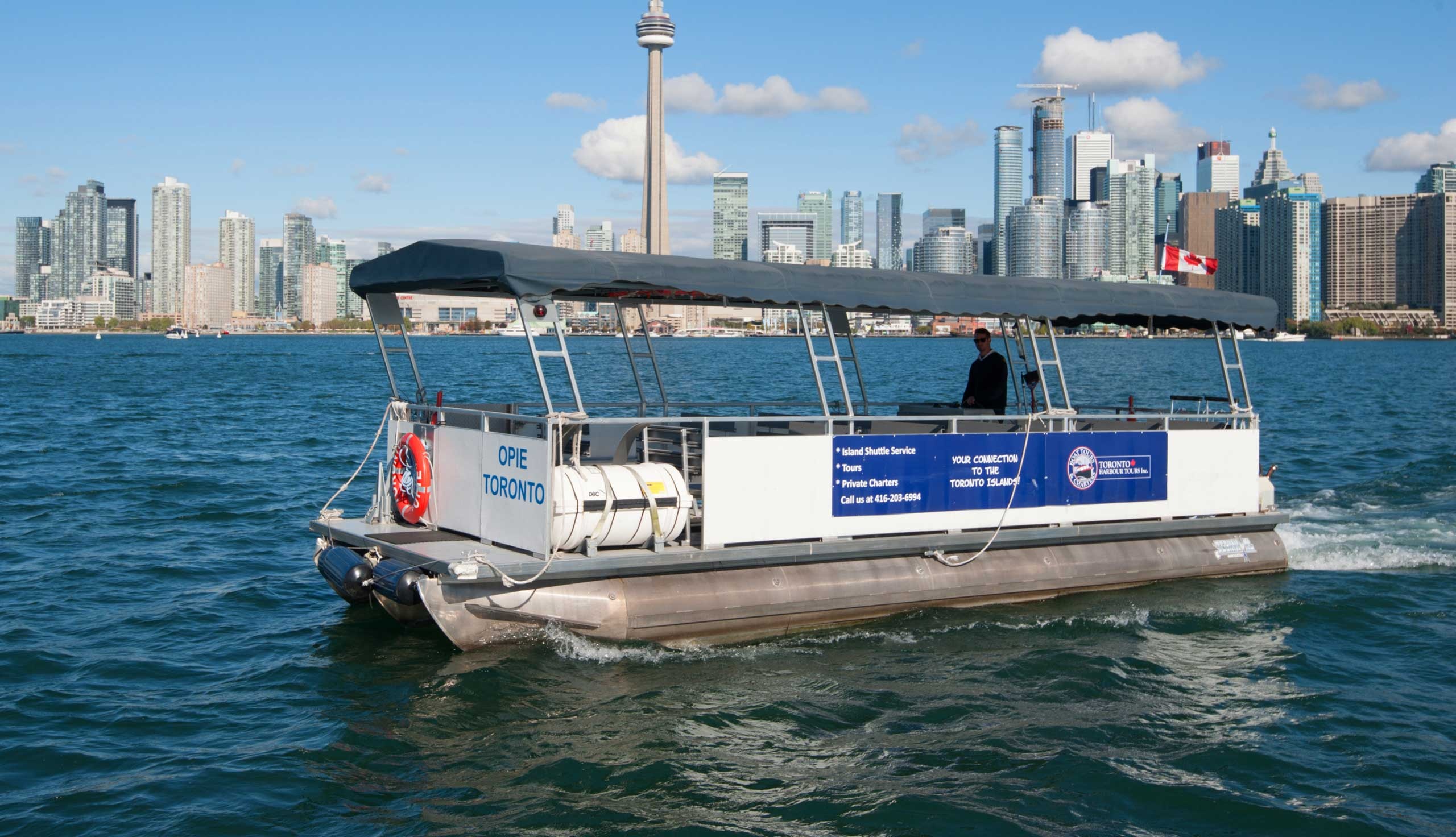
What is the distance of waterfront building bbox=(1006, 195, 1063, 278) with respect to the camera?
188 meters

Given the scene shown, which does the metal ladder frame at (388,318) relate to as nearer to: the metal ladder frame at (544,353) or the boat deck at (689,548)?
the boat deck at (689,548)

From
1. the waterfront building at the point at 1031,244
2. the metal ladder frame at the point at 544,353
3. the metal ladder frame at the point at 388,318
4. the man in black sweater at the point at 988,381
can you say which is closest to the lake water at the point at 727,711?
the metal ladder frame at the point at 544,353

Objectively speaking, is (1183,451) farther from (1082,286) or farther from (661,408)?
(661,408)

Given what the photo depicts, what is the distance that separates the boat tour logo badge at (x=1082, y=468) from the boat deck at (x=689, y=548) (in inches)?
17.1

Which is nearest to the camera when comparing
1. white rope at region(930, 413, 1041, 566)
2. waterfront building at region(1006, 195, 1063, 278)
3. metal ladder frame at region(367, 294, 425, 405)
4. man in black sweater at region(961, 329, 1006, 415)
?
white rope at region(930, 413, 1041, 566)

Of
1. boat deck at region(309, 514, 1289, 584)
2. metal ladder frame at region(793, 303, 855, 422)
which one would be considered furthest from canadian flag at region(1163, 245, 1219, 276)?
metal ladder frame at region(793, 303, 855, 422)

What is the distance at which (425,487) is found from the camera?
11.1 metres

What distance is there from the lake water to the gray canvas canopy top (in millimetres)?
2974

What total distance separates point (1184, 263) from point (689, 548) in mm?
7434

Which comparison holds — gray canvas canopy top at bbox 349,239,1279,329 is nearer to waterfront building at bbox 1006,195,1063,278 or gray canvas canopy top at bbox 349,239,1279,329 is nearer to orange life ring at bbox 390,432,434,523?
orange life ring at bbox 390,432,434,523

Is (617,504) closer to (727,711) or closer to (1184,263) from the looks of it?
(727,711)

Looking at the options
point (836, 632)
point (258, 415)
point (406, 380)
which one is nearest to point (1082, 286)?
point (836, 632)

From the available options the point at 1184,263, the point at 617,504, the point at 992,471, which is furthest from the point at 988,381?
the point at 617,504

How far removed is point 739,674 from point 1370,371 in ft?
259
